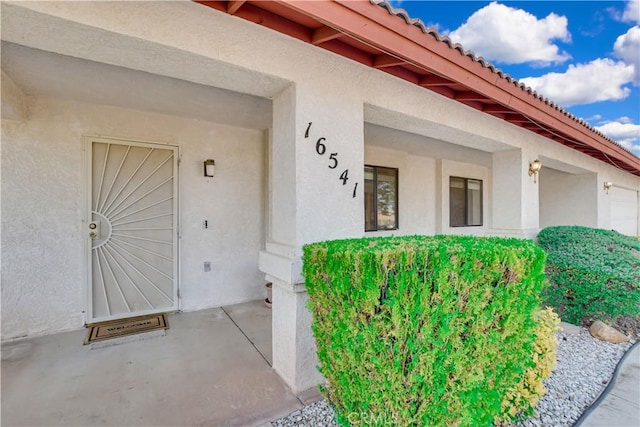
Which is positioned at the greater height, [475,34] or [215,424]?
[475,34]

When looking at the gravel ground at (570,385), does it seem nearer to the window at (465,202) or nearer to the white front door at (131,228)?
the white front door at (131,228)

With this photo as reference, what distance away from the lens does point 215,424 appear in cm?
241

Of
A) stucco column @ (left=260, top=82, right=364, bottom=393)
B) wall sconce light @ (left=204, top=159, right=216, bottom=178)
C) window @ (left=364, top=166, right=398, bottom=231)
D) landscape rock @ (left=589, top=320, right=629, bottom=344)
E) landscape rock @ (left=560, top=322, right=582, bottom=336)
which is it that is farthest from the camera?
window @ (left=364, top=166, right=398, bottom=231)

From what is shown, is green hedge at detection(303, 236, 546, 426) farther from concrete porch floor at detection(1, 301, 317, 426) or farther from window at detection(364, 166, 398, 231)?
window at detection(364, 166, 398, 231)

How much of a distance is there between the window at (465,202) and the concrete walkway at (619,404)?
18.6 ft

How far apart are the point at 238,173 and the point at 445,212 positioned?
5992 millimetres

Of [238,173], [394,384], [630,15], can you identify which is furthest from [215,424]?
[630,15]

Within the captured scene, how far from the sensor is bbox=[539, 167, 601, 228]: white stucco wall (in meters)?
8.45

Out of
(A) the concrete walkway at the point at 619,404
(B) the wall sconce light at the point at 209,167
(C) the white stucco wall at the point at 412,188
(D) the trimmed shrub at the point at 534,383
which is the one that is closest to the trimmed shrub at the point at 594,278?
(A) the concrete walkway at the point at 619,404

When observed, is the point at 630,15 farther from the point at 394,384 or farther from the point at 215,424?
the point at 215,424

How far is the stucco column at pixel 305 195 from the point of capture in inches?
111

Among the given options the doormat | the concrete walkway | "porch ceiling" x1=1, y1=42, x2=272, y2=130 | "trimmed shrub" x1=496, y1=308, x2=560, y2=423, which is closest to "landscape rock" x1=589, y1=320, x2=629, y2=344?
the concrete walkway

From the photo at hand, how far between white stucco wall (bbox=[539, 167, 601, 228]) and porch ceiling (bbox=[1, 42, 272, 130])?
9.25m

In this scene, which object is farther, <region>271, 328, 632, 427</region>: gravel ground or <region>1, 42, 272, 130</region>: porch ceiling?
<region>1, 42, 272, 130</region>: porch ceiling
